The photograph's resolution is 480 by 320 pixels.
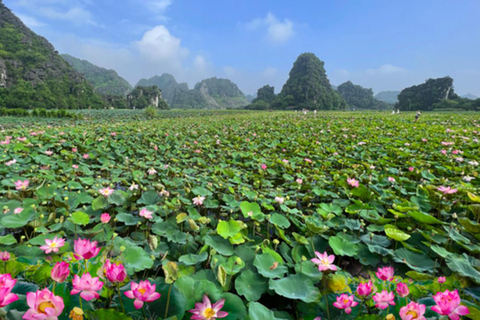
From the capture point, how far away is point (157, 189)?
6.84 feet

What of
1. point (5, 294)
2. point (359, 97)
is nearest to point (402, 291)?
point (5, 294)

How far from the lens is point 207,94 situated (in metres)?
112

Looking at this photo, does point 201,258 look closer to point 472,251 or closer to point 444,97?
point 472,251

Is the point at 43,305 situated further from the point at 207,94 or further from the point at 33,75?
the point at 207,94

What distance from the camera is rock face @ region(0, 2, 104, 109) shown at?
35.2 meters

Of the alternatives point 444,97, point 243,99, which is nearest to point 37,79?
point 444,97

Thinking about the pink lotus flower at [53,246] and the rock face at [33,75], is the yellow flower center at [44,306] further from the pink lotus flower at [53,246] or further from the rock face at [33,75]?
the rock face at [33,75]

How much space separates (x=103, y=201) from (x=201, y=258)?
107 centimetres

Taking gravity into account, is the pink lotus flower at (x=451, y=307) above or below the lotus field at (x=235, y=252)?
above

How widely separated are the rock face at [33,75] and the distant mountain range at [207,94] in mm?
43005

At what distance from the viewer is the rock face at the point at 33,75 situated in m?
35.2

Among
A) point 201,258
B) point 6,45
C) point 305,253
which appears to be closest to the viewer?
point 201,258

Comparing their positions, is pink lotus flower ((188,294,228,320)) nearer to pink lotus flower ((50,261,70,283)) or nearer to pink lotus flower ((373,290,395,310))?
pink lotus flower ((50,261,70,283))

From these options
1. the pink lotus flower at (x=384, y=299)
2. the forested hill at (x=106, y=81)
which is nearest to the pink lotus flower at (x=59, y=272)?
the pink lotus flower at (x=384, y=299)
